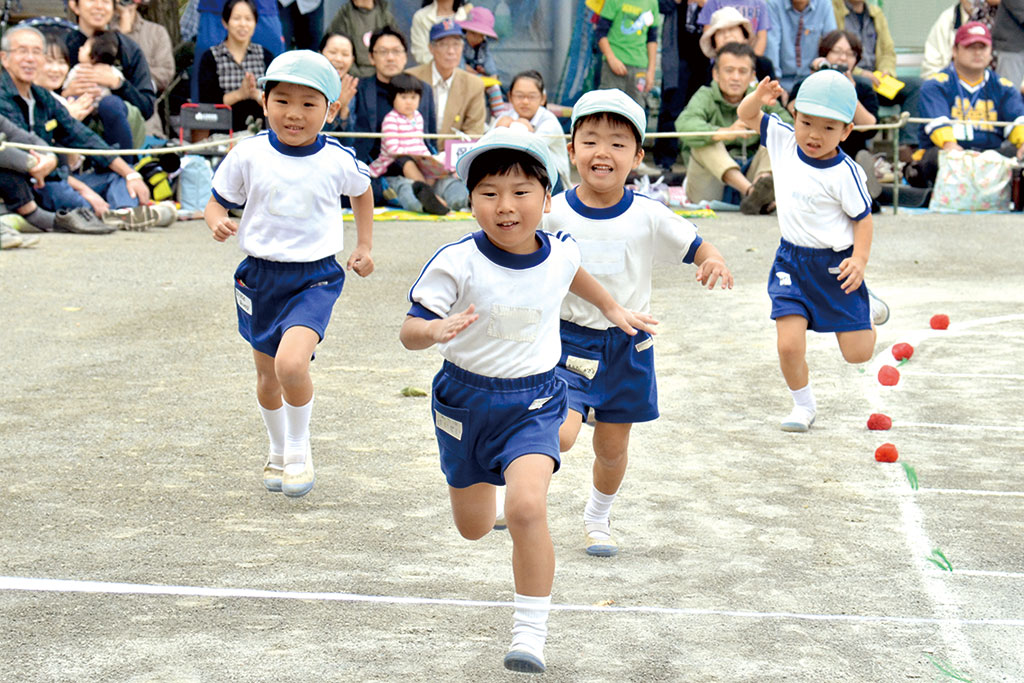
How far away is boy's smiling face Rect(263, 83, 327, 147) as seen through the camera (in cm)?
534

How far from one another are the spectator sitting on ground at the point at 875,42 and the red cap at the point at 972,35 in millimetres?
985

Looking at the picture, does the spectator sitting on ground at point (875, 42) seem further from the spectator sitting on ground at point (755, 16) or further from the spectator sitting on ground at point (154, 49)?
the spectator sitting on ground at point (154, 49)

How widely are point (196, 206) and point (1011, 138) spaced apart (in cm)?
870

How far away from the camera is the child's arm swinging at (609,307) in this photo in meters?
4.19

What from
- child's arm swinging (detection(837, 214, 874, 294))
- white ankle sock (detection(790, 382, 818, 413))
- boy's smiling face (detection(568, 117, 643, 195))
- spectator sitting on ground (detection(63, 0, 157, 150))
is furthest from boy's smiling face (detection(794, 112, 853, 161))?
spectator sitting on ground (detection(63, 0, 157, 150))

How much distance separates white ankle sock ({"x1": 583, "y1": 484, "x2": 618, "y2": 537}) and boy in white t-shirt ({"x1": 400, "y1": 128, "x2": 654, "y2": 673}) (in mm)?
725

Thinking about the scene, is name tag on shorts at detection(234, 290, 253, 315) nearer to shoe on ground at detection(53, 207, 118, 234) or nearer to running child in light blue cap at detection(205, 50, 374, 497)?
running child in light blue cap at detection(205, 50, 374, 497)

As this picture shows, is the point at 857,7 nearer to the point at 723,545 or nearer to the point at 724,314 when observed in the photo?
the point at 724,314

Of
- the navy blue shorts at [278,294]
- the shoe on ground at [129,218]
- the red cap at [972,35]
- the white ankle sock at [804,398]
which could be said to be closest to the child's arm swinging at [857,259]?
the white ankle sock at [804,398]

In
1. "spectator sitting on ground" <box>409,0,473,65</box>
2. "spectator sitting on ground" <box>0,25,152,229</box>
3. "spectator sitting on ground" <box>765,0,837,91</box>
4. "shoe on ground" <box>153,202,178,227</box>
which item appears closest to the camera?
"spectator sitting on ground" <box>0,25,152,229</box>

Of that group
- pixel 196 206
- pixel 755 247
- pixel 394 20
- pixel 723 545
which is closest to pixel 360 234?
pixel 723 545

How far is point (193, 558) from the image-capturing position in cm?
448

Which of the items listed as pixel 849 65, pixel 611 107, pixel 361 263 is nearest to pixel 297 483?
pixel 361 263

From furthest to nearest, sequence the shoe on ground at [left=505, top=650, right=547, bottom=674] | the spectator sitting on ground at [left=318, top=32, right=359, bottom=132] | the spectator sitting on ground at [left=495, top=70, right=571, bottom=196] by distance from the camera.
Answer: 1. the spectator sitting on ground at [left=318, top=32, right=359, bottom=132]
2. the spectator sitting on ground at [left=495, top=70, right=571, bottom=196]
3. the shoe on ground at [left=505, top=650, right=547, bottom=674]
